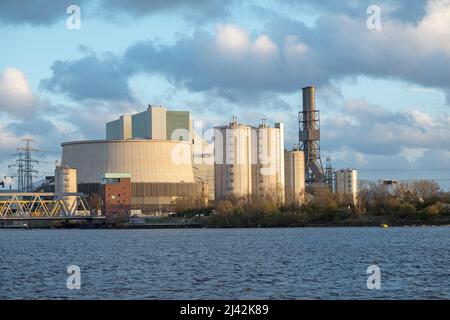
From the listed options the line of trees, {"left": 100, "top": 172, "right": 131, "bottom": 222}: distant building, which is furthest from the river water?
{"left": 100, "top": 172, "right": 131, "bottom": 222}: distant building

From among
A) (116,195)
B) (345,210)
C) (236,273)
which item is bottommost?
(236,273)

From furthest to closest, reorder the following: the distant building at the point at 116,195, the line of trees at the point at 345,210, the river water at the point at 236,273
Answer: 1. the distant building at the point at 116,195
2. the line of trees at the point at 345,210
3. the river water at the point at 236,273

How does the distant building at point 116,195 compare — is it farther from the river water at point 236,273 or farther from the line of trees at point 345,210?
the river water at point 236,273

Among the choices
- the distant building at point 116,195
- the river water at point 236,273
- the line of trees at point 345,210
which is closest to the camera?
the river water at point 236,273

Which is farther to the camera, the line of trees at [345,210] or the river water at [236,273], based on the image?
the line of trees at [345,210]

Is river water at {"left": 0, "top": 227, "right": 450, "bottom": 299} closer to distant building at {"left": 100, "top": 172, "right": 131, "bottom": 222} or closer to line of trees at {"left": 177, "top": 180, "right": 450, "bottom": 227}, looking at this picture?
line of trees at {"left": 177, "top": 180, "right": 450, "bottom": 227}

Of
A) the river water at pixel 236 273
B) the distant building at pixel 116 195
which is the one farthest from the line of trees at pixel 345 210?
the river water at pixel 236 273

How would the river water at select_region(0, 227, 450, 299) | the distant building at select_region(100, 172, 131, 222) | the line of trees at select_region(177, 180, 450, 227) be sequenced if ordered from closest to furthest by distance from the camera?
1. the river water at select_region(0, 227, 450, 299)
2. the line of trees at select_region(177, 180, 450, 227)
3. the distant building at select_region(100, 172, 131, 222)

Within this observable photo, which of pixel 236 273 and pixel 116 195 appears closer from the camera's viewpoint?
pixel 236 273

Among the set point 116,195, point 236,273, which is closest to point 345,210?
point 116,195

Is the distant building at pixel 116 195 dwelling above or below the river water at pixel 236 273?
above

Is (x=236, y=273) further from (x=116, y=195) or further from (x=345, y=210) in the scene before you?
(x=116, y=195)

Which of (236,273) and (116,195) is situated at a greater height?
(116,195)
